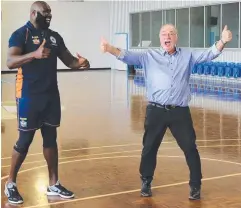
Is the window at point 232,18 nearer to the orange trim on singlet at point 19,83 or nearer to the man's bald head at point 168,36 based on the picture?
the man's bald head at point 168,36

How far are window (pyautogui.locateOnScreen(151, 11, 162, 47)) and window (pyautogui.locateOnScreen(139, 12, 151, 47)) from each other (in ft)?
1.44

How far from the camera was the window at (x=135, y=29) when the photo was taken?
3136cm

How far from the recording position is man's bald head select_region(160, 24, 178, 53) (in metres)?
5.41

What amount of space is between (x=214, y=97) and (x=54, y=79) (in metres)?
12.2

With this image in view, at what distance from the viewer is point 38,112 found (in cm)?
547

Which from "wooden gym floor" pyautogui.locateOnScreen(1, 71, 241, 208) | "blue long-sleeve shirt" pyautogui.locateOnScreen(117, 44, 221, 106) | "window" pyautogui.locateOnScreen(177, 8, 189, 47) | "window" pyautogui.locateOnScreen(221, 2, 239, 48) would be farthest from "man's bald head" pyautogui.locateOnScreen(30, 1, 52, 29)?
"window" pyautogui.locateOnScreen(177, 8, 189, 47)

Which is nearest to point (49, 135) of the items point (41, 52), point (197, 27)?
point (41, 52)

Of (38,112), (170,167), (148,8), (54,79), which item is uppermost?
(148,8)

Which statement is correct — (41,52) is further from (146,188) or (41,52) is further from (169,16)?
(169,16)

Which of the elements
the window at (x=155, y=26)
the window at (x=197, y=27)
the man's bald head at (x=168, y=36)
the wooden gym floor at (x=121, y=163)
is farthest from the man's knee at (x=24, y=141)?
the window at (x=155, y=26)

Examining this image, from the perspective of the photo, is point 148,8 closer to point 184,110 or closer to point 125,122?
point 125,122

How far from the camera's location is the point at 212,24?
2422 centimetres

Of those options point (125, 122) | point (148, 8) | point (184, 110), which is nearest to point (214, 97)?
point (125, 122)

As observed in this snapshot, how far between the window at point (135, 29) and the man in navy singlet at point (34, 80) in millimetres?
26048
